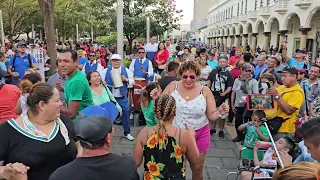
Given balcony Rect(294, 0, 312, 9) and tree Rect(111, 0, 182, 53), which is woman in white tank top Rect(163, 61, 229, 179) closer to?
tree Rect(111, 0, 182, 53)

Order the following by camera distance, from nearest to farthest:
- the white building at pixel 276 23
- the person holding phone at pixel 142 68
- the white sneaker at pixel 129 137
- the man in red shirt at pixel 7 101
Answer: the man in red shirt at pixel 7 101 → the white sneaker at pixel 129 137 → the person holding phone at pixel 142 68 → the white building at pixel 276 23

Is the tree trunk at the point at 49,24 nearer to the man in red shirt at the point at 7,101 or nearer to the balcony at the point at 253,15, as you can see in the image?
the man in red shirt at the point at 7,101

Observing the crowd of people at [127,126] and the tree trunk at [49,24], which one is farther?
the tree trunk at [49,24]

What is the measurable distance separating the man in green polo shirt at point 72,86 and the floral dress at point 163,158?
110cm

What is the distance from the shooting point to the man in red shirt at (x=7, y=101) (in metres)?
4.12

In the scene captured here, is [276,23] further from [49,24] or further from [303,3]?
[49,24]

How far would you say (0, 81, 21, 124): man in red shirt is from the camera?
13.5 ft

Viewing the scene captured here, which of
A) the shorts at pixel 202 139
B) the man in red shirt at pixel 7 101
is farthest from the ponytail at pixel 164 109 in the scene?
the man in red shirt at pixel 7 101

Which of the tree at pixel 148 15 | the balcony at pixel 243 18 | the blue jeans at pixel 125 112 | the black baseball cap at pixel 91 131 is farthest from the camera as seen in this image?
the balcony at pixel 243 18

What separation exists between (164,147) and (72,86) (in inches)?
52.7

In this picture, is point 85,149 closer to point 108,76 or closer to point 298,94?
point 298,94

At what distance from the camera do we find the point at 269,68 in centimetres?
693

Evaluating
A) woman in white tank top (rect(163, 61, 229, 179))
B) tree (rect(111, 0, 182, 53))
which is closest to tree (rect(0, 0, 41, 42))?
tree (rect(111, 0, 182, 53))

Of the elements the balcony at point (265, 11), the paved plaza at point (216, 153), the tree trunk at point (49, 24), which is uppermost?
the balcony at point (265, 11)
